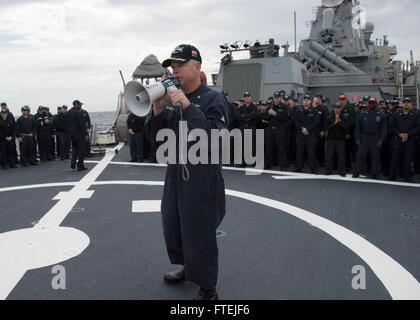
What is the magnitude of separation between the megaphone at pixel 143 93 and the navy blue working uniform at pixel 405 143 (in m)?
6.29

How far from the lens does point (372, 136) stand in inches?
274

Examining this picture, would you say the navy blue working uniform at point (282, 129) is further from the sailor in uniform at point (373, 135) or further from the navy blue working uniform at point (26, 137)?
the navy blue working uniform at point (26, 137)

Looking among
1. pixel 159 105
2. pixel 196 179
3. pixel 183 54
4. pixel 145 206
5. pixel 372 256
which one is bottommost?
pixel 372 256

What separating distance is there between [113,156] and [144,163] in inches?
79.3

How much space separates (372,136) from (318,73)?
315 inches

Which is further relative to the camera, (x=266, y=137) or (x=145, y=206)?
(x=266, y=137)

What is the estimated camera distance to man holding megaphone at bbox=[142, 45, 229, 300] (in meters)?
2.17

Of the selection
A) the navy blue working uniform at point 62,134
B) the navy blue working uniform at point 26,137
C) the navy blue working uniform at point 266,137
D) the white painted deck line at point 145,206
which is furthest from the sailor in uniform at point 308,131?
the navy blue working uniform at point 26,137

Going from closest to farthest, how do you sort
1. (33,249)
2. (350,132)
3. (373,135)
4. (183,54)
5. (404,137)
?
(183,54) < (33,249) < (404,137) < (373,135) < (350,132)

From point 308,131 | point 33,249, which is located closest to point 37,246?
point 33,249

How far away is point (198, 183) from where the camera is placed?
2.19 m

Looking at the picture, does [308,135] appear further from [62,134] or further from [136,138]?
[62,134]
